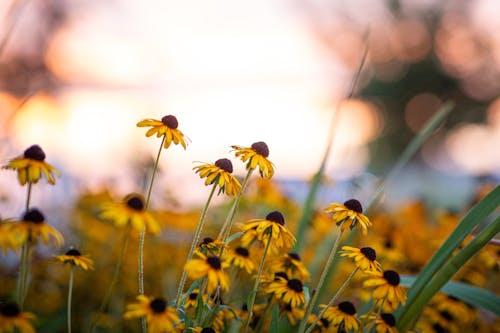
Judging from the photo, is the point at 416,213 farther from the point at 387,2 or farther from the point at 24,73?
the point at 387,2

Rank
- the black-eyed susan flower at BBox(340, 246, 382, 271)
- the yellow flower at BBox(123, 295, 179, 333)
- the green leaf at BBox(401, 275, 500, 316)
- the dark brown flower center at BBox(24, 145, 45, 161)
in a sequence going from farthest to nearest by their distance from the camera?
the green leaf at BBox(401, 275, 500, 316) → the black-eyed susan flower at BBox(340, 246, 382, 271) → the dark brown flower center at BBox(24, 145, 45, 161) → the yellow flower at BBox(123, 295, 179, 333)

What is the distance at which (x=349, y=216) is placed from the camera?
3.98ft

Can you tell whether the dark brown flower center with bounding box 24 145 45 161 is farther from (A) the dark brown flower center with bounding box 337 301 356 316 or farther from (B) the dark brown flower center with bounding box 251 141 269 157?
(A) the dark brown flower center with bounding box 337 301 356 316

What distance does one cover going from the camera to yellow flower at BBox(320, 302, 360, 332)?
1.30 metres

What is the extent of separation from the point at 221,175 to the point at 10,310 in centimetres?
53

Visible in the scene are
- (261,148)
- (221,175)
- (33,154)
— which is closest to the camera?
(33,154)

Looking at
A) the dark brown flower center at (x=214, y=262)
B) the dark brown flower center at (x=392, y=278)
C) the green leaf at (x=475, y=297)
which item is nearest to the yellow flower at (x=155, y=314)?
the dark brown flower center at (x=214, y=262)

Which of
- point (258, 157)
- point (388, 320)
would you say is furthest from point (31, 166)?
point (388, 320)

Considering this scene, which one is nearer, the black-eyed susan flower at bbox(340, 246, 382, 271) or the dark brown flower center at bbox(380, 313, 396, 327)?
the black-eyed susan flower at bbox(340, 246, 382, 271)

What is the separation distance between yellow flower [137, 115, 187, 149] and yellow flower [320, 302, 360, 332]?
585mm

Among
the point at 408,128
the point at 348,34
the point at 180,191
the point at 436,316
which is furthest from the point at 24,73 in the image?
the point at 408,128

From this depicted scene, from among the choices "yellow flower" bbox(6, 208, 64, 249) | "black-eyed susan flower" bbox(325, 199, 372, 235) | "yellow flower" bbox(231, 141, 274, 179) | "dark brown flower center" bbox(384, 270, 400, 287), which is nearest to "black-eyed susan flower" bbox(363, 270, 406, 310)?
"dark brown flower center" bbox(384, 270, 400, 287)

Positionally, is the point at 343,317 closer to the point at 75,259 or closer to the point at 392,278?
the point at 392,278

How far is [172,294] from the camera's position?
8.47 feet
